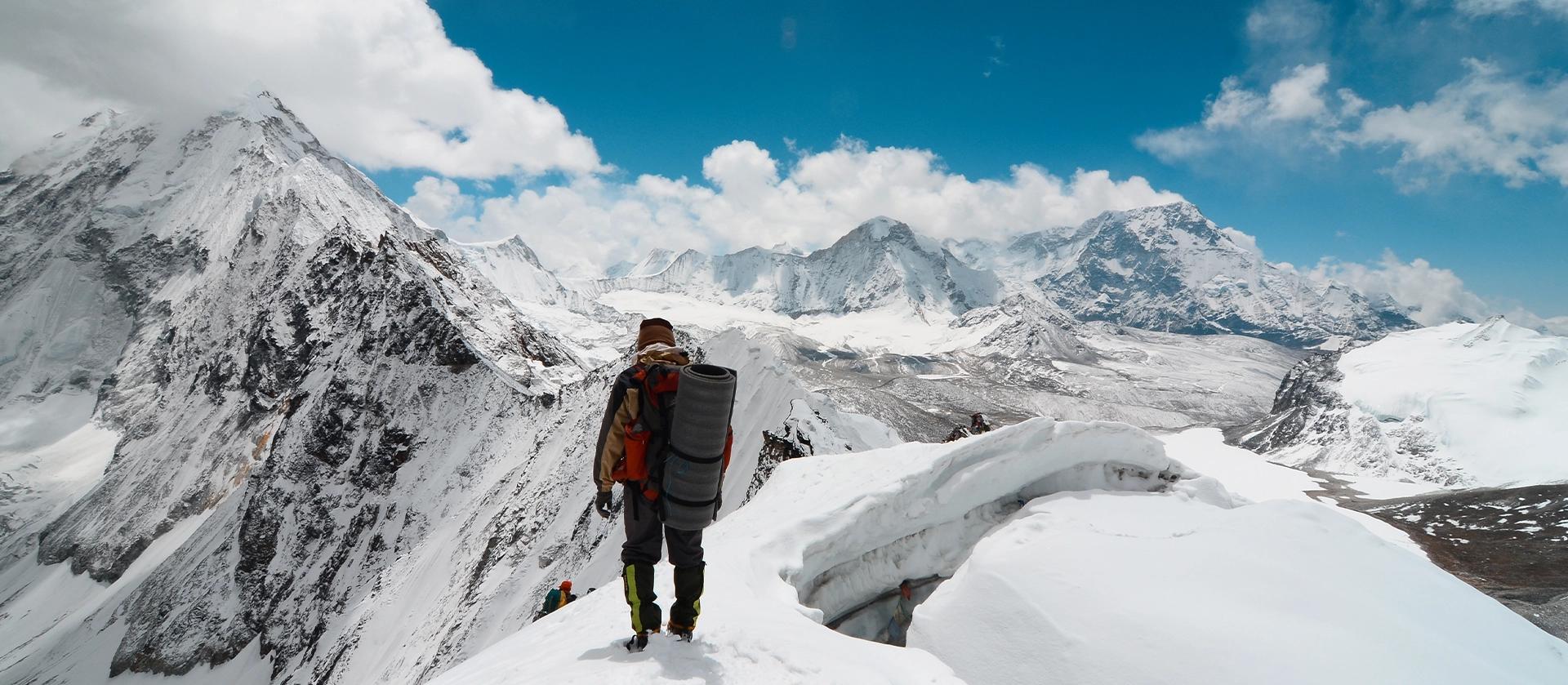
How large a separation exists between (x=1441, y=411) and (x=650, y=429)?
4962 inches

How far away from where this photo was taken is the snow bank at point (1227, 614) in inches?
213

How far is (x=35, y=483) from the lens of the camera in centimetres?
9194

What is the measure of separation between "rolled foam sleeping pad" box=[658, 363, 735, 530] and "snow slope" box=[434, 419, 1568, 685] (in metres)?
1.21

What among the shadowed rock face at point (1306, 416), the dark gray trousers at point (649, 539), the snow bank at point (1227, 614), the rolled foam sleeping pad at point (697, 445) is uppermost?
the shadowed rock face at point (1306, 416)

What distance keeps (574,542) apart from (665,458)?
1060 inches

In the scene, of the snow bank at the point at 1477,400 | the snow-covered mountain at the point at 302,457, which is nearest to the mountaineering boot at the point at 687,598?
the snow-covered mountain at the point at 302,457

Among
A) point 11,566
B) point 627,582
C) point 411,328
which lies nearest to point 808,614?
point 627,582

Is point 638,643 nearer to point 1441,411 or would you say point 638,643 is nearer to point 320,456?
point 320,456

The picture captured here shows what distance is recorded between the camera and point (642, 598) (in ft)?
18.2

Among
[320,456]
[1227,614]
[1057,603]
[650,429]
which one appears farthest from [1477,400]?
[320,456]

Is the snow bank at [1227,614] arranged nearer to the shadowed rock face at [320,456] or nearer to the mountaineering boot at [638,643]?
the mountaineering boot at [638,643]

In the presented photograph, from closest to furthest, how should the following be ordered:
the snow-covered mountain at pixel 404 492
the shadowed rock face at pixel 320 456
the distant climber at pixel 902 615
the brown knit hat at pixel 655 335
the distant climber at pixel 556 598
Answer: the brown knit hat at pixel 655 335 < the snow-covered mountain at pixel 404 492 < the distant climber at pixel 902 615 < the distant climber at pixel 556 598 < the shadowed rock face at pixel 320 456

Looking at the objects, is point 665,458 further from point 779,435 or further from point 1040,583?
point 779,435

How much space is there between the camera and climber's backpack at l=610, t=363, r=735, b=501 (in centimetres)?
Answer: 558
